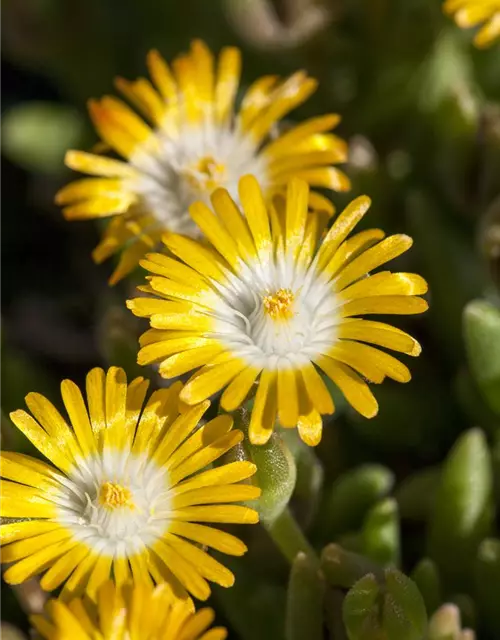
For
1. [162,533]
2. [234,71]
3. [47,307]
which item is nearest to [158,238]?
[234,71]

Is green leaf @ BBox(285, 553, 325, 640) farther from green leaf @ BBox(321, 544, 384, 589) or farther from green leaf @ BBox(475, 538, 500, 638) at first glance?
green leaf @ BBox(475, 538, 500, 638)

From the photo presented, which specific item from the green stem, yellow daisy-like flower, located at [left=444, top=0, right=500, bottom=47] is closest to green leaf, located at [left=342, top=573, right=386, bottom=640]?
the green stem

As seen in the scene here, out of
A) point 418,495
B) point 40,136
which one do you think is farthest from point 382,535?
point 40,136

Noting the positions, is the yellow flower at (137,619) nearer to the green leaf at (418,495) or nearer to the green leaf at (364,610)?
the green leaf at (364,610)

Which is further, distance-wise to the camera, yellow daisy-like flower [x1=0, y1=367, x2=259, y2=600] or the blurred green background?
the blurred green background

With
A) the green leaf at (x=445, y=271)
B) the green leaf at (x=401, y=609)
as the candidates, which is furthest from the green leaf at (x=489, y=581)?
the green leaf at (x=445, y=271)

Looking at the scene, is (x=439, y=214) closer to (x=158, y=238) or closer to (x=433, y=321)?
(x=433, y=321)
